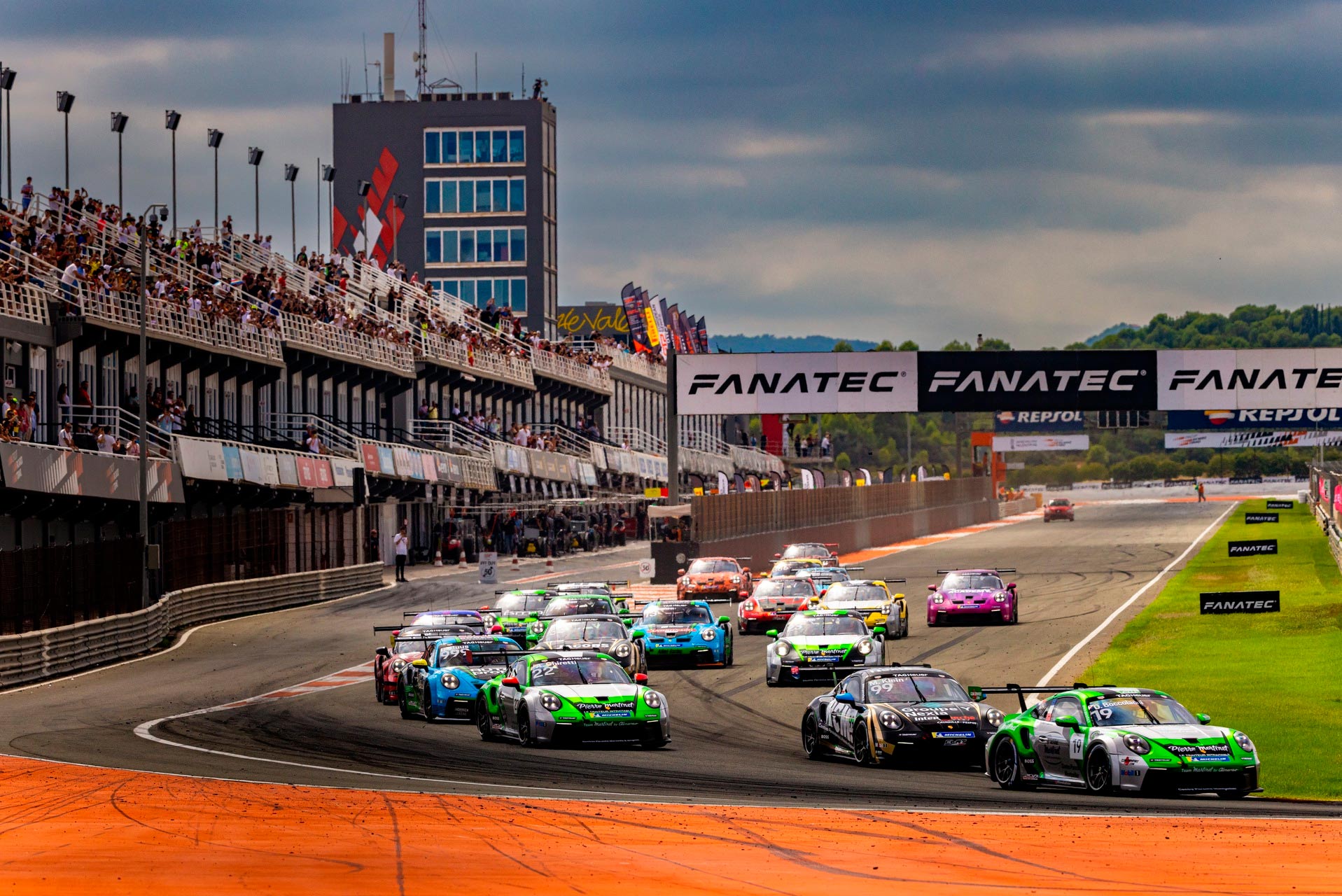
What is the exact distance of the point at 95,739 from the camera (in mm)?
24000

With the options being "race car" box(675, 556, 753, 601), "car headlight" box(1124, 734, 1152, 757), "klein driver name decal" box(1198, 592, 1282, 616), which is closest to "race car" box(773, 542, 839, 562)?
"race car" box(675, 556, 753, 601)

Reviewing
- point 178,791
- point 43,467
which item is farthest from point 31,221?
point 178,791

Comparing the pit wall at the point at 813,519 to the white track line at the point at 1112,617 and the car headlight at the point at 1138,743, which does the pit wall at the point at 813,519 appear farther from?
the car headlight at the point at 1138,743

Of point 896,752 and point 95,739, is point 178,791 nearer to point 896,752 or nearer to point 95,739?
point 95,739

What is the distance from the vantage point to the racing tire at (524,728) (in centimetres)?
2273

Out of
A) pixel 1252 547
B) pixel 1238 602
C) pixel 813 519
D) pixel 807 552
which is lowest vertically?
pixel 1238 602

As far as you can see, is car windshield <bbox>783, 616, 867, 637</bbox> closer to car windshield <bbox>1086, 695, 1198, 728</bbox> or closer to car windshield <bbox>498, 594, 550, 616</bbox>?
car windshield <bbox>498, 594, 550, 616</bbox>

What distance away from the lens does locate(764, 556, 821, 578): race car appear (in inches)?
1875

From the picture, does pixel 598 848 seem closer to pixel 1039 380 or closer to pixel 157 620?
pixel 157 620

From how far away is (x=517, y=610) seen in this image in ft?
121

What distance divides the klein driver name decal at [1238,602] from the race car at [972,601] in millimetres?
11554

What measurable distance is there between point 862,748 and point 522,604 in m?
16.8

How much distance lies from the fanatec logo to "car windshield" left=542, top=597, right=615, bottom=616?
20.7 meters

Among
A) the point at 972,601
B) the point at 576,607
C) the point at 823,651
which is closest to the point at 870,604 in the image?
the point at 972,601
